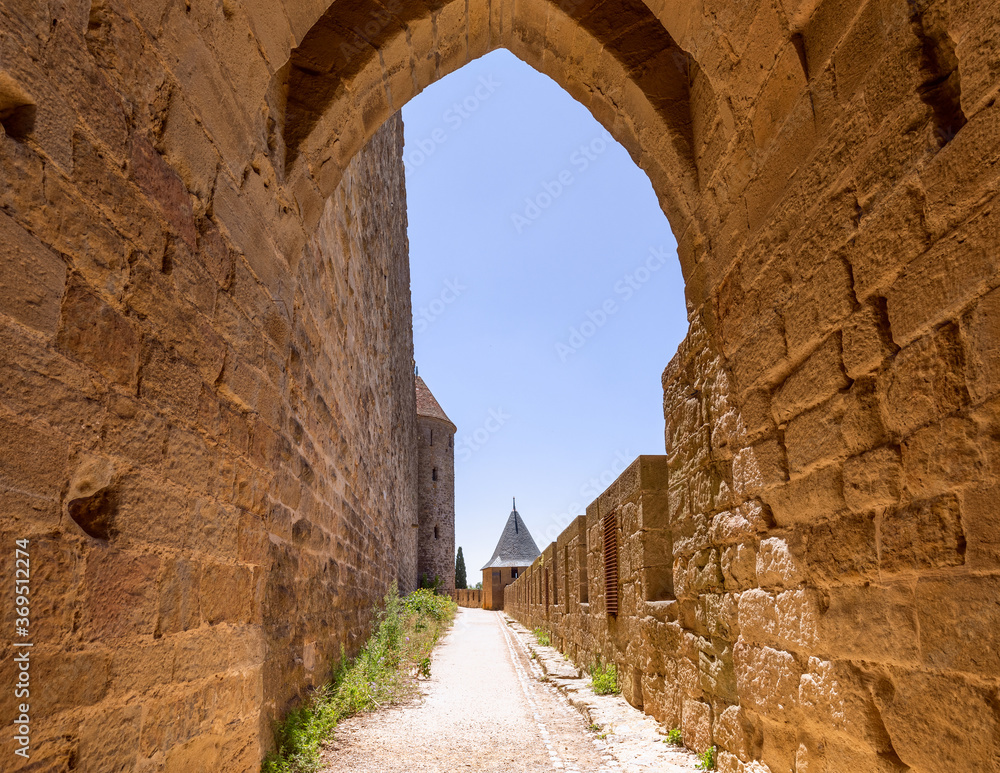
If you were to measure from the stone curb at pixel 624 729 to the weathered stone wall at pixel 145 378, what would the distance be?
1.86 m

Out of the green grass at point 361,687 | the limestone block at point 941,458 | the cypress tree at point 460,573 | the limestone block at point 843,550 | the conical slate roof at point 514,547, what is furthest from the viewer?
the cypress tree at point 460,573

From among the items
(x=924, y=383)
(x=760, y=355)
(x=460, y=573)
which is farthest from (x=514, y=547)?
(x=924, y=383)

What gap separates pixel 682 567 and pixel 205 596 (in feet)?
7.98

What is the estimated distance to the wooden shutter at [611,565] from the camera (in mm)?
5434

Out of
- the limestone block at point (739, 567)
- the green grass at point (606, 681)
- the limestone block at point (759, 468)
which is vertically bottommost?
the green grass at point (606, 681)

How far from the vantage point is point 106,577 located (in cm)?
165

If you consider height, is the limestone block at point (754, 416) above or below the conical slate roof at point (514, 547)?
below

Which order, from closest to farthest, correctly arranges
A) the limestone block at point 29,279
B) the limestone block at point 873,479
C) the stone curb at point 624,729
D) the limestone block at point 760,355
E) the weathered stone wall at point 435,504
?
the limestone block at point 29,279
the limestone block at point 873,479
the limestone block at point 760,355
the stone curb at point 624,729
the weathered stone wall at point 435,504

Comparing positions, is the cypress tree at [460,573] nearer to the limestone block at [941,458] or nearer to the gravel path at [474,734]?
the gravel path at [474,734]

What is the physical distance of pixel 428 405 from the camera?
28.6 m

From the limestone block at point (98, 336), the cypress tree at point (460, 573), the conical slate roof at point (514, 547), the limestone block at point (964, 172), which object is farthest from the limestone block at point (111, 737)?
the cypress tree at point (460, 573)

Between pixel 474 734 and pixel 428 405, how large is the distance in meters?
24.3

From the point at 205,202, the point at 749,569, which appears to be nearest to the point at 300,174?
the point at 205,202

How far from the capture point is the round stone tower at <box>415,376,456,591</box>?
26734 mm
